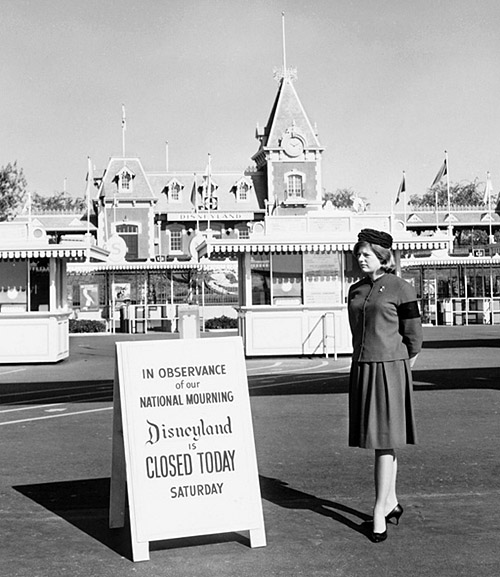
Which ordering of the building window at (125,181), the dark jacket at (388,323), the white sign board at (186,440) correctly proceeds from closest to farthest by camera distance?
1. the white sign board at (186,440)
2. the dark jacket at (388,323)
3. the building window at (125,181)

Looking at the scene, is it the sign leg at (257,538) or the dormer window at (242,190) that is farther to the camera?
the dormer window at (242,190)

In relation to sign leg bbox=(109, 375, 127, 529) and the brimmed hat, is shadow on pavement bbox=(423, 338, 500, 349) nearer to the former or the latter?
the brimmed hat

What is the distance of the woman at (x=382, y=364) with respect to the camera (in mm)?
5379

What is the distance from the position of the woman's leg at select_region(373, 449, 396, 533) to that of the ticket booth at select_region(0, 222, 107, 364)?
49.5 feet

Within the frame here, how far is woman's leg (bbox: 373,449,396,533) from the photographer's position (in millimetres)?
5258

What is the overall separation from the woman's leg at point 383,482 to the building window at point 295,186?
60599 millimetres

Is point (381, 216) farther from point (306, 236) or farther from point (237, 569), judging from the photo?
point (237, 569)

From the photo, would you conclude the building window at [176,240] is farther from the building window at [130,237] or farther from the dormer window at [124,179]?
the dormer window at [124,179]

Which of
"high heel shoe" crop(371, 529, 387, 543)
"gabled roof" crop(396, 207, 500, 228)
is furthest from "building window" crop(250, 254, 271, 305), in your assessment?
"gabled roof" crop(396, 207, 500, 228)

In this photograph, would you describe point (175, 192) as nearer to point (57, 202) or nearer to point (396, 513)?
point (57, 202)

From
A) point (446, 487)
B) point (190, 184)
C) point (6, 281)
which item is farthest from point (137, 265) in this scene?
point (190, 184)

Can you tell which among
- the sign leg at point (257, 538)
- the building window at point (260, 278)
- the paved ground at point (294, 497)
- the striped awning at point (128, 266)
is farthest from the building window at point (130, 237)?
the sign leg at point (257, 538)

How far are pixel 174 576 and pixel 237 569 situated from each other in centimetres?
35

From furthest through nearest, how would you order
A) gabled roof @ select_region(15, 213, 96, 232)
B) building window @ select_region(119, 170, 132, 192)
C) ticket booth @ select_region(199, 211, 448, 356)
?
gabled roof @ select_region(15, 213, 96, 232) → building window @ select_region(119, 170, 132, 192) → ticket booth @ select_region(199, 211, 448, 356)
